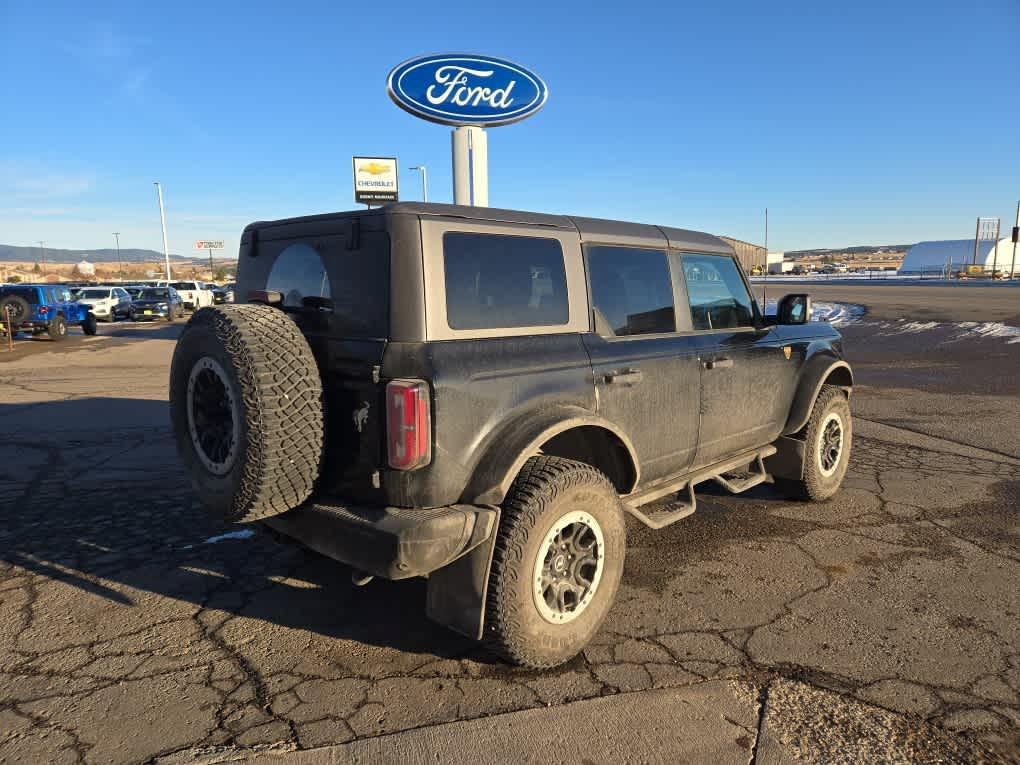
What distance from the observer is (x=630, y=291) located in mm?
3637

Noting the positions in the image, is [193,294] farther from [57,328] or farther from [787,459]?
[787,459]

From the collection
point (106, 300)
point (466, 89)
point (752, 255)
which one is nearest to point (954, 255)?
point (466, 89)

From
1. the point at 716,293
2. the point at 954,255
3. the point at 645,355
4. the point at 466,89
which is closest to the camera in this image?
the point at 645,355

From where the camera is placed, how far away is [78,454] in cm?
654

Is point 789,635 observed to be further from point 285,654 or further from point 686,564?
point 285,654

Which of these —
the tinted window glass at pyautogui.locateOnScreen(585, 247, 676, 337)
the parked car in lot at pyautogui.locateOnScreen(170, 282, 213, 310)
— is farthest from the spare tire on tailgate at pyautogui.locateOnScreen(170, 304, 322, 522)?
the parked car in lot at pyautogui.locateOnScreen(170, 282, 213, 310)

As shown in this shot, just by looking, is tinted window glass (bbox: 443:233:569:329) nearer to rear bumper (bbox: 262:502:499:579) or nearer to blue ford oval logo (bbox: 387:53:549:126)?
rear bumper (bbox: 262:502:499:579)

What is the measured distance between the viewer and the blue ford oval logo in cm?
1329

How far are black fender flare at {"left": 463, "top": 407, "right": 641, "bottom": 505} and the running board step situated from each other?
85 cm

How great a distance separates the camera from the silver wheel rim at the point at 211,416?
2729 mm

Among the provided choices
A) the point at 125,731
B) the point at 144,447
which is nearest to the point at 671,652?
the point at 125,731

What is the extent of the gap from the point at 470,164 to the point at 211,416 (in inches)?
500

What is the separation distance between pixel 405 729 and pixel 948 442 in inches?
258

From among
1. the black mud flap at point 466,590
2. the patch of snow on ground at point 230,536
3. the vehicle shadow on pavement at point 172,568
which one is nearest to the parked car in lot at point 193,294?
the vehicle shadow on pavement at point 172,568
